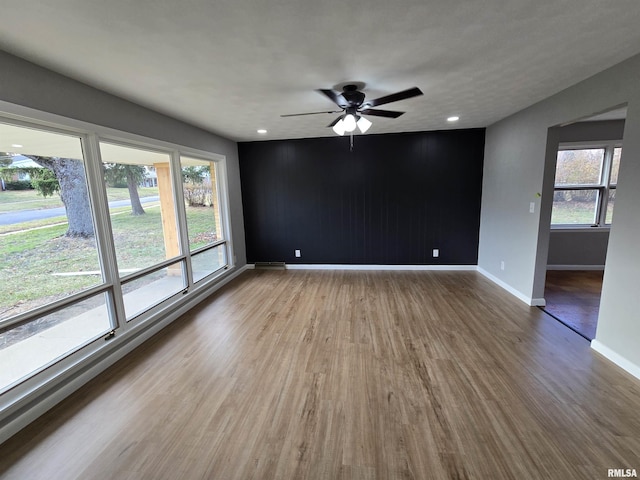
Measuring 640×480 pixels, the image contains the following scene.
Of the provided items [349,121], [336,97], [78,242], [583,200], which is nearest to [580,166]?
[583,200]

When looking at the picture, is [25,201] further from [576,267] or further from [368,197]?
[576,267]

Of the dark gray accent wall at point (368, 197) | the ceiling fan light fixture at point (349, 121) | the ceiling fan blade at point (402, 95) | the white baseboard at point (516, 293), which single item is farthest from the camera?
the dark gray accent wall at point (368, 197)

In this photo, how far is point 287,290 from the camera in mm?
4469

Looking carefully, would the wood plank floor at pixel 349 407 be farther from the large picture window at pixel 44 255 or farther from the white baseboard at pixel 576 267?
the white baseboard at pixel 576 267

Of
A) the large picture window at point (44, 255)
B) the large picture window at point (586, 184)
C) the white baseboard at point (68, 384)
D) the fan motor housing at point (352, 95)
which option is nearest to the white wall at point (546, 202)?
the large picture window at point (586, 184)

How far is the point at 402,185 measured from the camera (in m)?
5.15

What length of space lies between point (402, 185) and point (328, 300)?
Result: 259 centimetres

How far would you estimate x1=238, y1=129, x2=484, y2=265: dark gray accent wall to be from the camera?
5.02 m

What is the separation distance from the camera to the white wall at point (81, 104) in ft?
6.29

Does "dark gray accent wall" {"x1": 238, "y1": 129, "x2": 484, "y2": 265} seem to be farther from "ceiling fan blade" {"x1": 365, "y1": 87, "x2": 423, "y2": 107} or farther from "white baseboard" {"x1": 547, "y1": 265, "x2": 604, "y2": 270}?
"ceiling fan blade" {"x1": 365, "y1": 87, "x2": 423, "y2": 107}

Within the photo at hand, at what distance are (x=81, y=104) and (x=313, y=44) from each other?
204 centimetres

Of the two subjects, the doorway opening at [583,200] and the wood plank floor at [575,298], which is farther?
the doorway opening at [583,200]

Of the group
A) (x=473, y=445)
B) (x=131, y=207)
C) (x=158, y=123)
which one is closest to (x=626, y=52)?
(x=473, y=445)

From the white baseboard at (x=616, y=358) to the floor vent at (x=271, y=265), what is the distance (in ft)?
14.8
